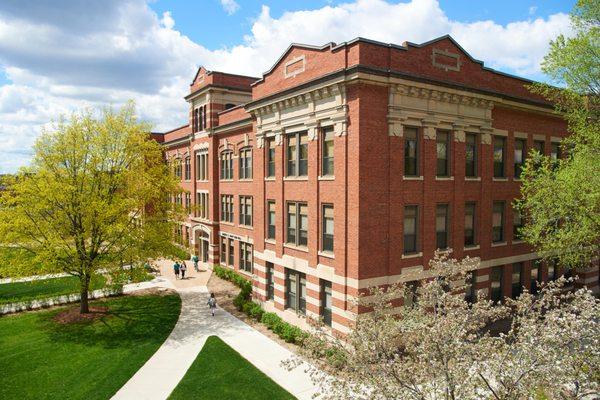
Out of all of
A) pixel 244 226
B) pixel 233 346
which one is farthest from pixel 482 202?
pixel 244 226

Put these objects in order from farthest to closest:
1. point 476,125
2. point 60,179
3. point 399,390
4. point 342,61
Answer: point 60,179
point 476,125
point 342,61
point 399,390

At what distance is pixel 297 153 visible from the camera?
20.9 meters

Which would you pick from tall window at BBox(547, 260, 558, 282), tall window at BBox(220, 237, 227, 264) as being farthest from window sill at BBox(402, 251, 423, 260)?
tall window at BBox(220, 237, 227, 264)

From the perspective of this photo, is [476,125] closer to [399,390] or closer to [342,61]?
[342,61]

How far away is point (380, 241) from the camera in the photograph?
685 inches

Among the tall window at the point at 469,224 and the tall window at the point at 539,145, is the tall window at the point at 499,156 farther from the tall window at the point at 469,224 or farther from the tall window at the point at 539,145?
the tall window at the point at 539,145

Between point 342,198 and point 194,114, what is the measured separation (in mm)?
24884

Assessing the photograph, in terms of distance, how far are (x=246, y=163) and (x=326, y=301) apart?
1515 cm

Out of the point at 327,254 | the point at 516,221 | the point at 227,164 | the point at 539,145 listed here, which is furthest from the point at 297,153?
the point at 539,145

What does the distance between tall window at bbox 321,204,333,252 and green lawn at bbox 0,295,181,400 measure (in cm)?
982

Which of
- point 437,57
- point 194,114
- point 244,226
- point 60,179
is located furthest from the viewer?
point 194,114

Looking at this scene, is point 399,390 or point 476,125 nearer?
point 399,390

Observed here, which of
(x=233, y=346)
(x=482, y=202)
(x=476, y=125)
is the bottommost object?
(x=233, y=346)

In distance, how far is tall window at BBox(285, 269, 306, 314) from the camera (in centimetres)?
2092
